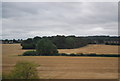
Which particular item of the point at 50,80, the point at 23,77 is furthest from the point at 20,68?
the point at 50,80

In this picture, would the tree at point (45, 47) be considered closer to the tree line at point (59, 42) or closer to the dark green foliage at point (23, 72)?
the tree line at point (59, 42)

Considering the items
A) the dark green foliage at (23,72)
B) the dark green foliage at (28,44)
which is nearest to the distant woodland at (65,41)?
the dark green foliage at (28,44)

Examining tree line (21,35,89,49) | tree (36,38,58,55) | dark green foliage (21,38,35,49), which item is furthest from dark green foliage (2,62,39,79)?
dark green foliage (21,38,35,49)

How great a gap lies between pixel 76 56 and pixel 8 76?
1398 centimetres

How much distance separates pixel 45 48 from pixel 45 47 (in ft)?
0.52

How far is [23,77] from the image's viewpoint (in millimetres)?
7703

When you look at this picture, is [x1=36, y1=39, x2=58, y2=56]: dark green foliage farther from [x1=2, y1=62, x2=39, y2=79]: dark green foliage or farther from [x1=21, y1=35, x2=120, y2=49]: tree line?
[x1=2, y1=62, x2=39, y2=79]: dark green foliage

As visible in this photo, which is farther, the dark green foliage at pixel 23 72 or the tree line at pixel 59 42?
the tree line at pixel 59 42

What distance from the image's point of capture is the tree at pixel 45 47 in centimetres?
2075

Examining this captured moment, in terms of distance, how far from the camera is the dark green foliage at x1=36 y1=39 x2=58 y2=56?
20.8m

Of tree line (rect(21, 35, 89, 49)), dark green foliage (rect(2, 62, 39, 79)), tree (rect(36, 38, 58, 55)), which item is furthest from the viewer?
tree line (rect(21, 35, 89, 49))

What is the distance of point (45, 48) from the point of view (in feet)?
68.4

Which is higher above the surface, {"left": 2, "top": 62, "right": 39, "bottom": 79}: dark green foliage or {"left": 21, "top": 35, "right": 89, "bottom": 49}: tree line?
{"left": 21, "top": 35, "right": 89, "bottom": 49}: tree line

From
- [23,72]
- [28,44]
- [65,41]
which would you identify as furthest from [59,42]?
[23,72]
